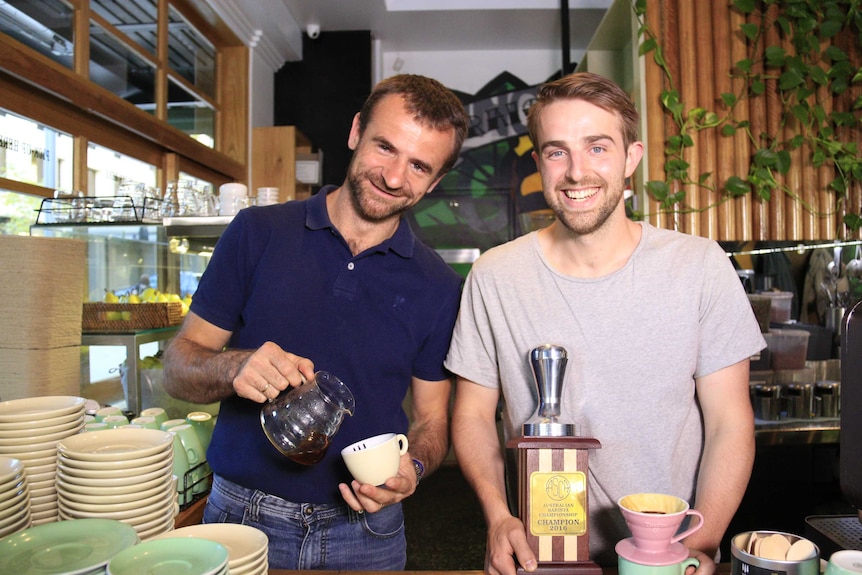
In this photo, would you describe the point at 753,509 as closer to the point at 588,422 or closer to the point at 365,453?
the point at 588,422

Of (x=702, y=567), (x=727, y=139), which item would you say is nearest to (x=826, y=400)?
(x=727, y=139)

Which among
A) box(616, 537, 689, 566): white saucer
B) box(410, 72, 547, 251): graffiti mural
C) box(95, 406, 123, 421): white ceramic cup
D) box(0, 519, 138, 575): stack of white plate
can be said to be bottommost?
box(616, 537, 689, 566): white saucer

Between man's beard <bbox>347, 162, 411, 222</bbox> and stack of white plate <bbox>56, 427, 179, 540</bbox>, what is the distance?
2.33ft

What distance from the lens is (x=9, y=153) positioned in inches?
106

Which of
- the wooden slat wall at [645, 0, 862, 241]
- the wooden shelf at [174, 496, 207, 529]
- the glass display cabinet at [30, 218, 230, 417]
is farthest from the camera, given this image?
the wooden slat wall at [645, 0, 862, 241]

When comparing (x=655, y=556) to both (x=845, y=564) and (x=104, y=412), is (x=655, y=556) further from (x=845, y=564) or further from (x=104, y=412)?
(x=104, y=412)

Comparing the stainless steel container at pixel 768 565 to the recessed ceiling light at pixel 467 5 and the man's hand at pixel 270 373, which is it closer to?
the man's hand at pixel 270 373

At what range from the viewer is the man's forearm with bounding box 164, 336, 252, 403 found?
136cm

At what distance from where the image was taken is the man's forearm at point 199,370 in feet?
4.47

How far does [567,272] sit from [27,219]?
235 centimetres

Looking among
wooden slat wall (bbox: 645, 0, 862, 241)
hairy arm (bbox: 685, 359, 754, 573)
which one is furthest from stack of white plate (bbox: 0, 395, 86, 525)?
wooden slat wall (bbox: 645, 0, 862, 241)

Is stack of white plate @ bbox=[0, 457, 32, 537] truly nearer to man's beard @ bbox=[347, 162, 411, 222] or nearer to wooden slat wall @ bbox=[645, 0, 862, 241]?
man's beard @ bbox=[347, 162, 411, 222]

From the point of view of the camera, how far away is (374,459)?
3.86 feet

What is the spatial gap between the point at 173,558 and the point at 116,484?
0.94ft
